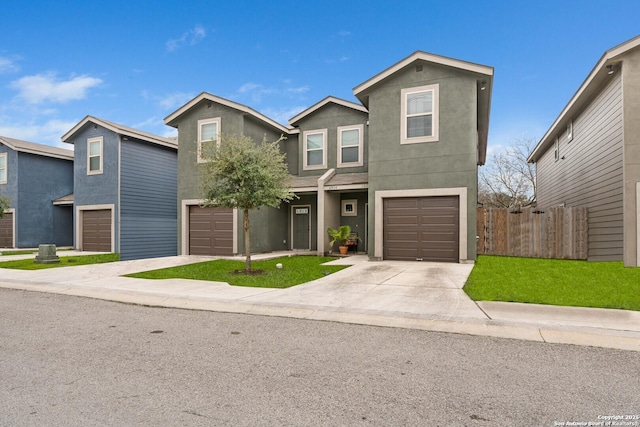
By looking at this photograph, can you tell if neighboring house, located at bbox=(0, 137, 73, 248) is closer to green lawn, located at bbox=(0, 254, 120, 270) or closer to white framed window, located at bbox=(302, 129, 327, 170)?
green lawn, located at bbox=(0, 254, 120, 270)

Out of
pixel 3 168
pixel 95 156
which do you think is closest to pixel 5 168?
pixel 3 168

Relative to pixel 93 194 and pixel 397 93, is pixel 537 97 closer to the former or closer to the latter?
pixel 397 93

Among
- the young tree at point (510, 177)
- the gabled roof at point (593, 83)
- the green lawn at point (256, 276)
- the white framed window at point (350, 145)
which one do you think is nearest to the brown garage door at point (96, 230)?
the green lawn at point (256, 276)

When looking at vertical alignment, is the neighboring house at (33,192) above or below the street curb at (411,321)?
above

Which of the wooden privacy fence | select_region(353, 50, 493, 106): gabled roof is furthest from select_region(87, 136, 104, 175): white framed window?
the wooden privacy fence

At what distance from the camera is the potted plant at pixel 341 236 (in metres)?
14.8

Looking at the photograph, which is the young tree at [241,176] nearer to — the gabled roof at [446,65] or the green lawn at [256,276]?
the green lawn at [256,276]

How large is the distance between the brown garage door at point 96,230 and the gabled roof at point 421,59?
13599 mm

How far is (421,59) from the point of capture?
1239 cm

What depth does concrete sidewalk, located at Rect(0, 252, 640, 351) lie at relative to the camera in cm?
509

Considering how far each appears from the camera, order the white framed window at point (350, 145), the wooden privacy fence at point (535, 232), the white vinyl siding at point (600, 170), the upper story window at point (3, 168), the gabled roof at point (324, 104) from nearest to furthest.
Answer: the white vinyl siding at point (600, 170)
the wooden privacy fence at point (535, 232)
the gabled roof at point (324, 104)
the white framed window at point (350, 145)
the upper story window at point (3, 168)

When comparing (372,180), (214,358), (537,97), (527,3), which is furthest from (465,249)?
(537,97)

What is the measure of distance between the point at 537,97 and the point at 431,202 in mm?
28906

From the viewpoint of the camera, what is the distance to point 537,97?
34.2m
